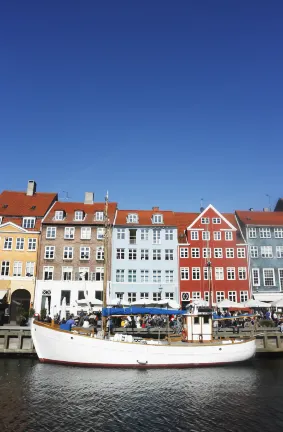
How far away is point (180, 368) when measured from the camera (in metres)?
26.8

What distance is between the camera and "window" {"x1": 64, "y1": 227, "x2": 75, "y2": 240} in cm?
5278

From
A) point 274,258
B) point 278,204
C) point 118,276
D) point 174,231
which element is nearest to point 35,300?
point 118,276

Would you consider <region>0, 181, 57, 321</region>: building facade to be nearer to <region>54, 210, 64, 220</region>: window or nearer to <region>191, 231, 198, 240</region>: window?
<region>54, 210, 64, 220</region>: window

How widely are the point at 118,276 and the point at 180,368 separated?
26190 millimetres

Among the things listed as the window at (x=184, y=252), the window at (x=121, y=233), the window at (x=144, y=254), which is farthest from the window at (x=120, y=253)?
the window at (x=184, y=252)

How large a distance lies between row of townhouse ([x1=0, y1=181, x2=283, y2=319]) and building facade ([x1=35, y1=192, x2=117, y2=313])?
13cm

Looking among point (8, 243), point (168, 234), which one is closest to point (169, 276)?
point (168, 234)

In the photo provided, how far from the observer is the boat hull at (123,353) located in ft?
87.1

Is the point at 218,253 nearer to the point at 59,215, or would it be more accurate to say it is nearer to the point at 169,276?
the point at 169,276

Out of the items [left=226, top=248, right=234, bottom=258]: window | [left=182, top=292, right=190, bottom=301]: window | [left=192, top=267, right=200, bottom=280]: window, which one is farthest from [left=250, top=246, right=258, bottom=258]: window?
[left=182, top=292, right=190, bottom=301]: window

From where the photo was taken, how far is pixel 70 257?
52031mm

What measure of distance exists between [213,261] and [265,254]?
7857 millimetres

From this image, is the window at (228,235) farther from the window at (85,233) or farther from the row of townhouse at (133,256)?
the window at (85,233)

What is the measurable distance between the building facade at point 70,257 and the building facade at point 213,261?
11689mm
